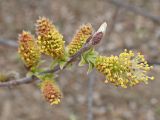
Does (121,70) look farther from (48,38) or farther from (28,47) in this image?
(28,47)

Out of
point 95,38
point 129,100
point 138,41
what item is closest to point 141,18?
point 138,41

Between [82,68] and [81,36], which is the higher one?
[82,68]

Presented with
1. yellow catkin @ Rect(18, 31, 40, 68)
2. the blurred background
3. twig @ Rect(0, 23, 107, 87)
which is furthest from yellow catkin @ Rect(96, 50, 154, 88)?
the blurred background

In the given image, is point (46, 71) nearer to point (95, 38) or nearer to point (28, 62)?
point (28, 62)

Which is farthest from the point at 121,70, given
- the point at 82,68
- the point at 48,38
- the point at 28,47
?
the point at 82,68

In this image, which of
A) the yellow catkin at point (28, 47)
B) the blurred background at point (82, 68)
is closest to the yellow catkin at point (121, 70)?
the yellow catkin at point (28, 47)

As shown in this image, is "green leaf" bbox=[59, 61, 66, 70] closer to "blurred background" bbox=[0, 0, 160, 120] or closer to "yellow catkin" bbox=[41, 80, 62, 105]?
"yellow catkin" bbox=[41, 80, 62, 105]
